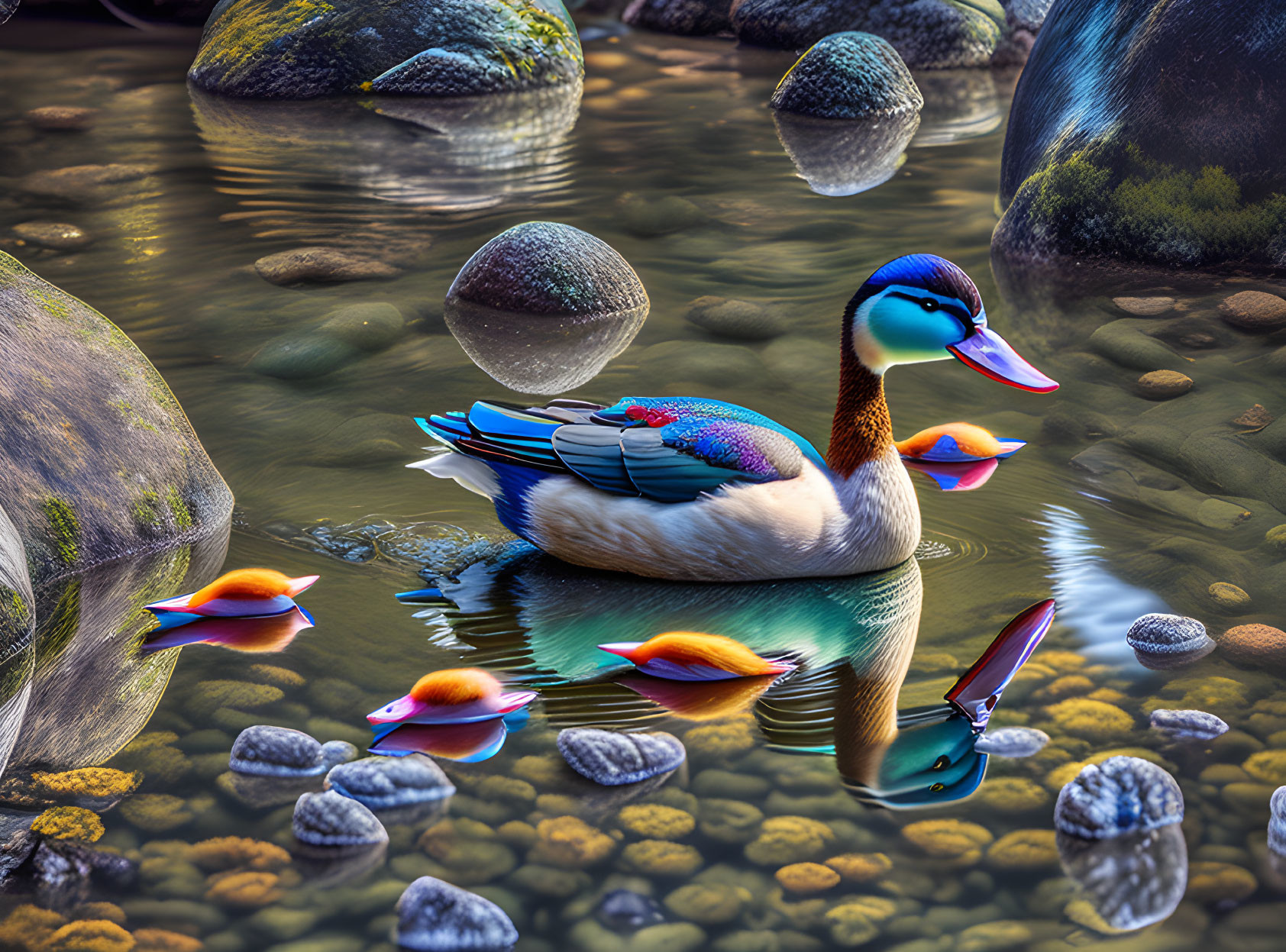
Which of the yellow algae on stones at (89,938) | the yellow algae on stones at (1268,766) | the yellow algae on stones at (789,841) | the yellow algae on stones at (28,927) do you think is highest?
the yellow algae on stones at (28,927)

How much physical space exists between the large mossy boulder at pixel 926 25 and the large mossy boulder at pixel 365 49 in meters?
3.40

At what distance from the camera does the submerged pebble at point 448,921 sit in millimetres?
2672

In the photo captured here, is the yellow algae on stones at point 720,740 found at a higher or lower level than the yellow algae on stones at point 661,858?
lower

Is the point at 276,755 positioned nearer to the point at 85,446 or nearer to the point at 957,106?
the point at 85,446

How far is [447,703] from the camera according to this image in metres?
3.40

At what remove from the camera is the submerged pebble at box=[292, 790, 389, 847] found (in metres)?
2.95

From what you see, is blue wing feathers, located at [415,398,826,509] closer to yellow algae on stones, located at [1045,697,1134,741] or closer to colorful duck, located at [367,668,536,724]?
colorful duck, located at [367,668,536,724]

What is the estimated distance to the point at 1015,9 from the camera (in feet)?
44.2

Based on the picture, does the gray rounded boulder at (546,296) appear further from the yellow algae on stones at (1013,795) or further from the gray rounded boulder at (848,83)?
the gray rounded boulder at (848,83)

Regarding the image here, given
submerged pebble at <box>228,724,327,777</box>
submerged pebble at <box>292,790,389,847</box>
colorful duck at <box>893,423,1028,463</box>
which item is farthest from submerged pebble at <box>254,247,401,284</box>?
submerged pebble at <box>292,790,389,847</box>

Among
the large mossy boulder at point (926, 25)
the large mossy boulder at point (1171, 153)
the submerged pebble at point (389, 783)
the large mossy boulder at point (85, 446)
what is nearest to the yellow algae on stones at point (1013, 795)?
the submerged pebble at point (389, 783)

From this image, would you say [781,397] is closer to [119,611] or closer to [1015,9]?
[119,611]

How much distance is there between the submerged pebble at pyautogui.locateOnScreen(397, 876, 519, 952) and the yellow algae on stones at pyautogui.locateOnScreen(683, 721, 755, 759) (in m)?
0.77

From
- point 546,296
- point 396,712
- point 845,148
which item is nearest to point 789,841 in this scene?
point 396,712
